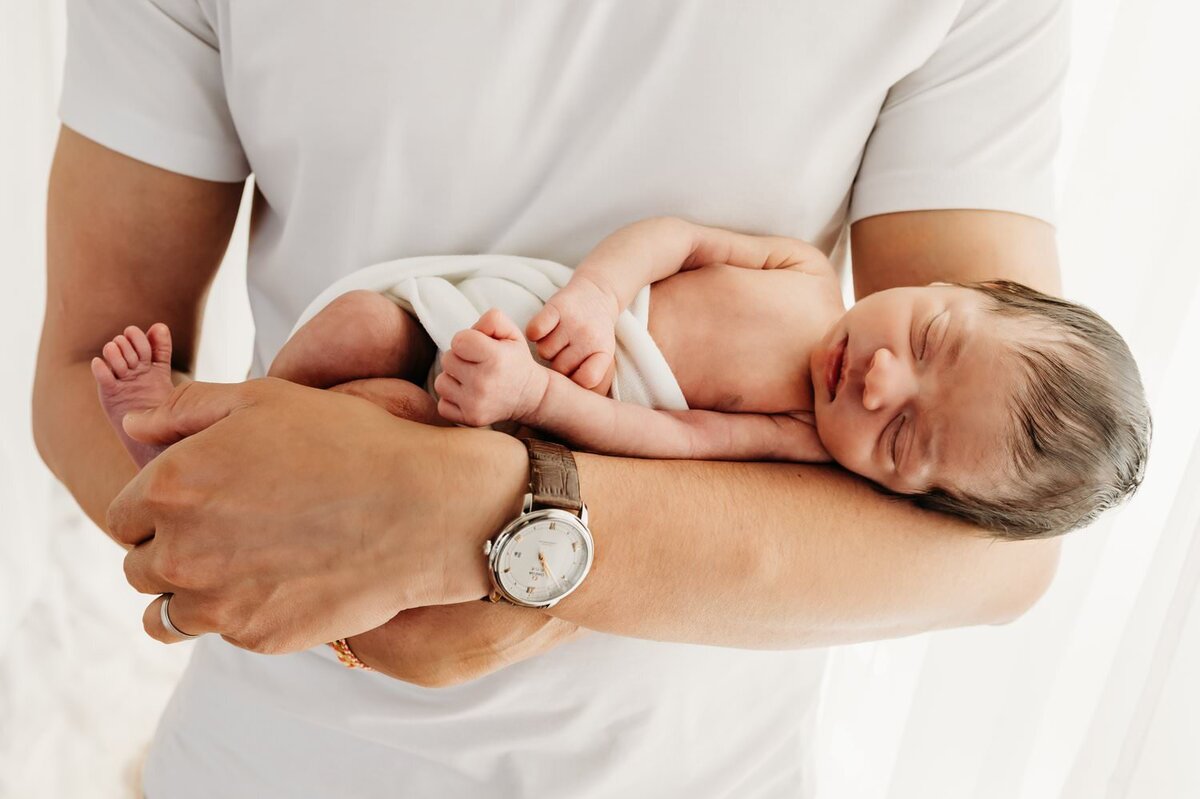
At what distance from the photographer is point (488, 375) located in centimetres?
96

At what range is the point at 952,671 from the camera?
1.79 meters

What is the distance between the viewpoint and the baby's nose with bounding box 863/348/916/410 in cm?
111

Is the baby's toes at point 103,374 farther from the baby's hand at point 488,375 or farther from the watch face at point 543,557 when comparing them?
the watch face at point 543,557

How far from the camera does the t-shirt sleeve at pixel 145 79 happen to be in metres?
1.17

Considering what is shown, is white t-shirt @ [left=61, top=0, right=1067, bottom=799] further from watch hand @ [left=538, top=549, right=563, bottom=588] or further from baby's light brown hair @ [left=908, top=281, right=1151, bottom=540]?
watch hand @ [left=538, top=549, right=563, bottom=588]

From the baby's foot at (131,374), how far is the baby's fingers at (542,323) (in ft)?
1.46

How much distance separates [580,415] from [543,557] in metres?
0.20

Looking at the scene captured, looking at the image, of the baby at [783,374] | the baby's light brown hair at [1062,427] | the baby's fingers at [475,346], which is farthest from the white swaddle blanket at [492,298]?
the baby's light brown hair at [1062,427]

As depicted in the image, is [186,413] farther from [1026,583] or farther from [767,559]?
[1026,583]

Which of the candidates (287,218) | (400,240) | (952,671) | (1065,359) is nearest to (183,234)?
(287,218)

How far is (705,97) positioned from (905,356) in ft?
1.24

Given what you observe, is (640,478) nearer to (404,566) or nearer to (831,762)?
(404,566)

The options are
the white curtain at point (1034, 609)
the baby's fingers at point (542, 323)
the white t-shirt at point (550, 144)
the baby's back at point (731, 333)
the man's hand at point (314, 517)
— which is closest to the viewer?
the man's hand at point (314, 517)

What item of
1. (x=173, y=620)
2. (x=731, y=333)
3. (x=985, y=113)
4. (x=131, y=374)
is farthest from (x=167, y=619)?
(x=985, y=113)
